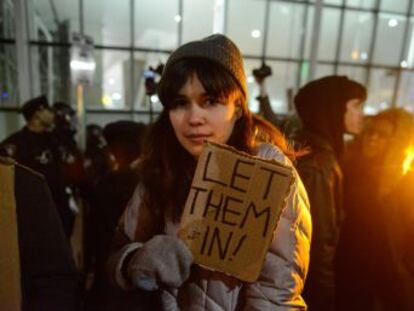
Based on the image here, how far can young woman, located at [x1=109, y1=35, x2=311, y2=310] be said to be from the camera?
1.04 m

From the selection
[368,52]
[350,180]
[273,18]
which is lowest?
[350,180]

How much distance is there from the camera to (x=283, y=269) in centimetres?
104

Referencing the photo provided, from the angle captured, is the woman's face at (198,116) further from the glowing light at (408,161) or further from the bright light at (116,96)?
the bright light at (116,96)

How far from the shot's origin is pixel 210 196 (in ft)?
3.45

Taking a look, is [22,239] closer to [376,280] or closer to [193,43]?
[193,43]

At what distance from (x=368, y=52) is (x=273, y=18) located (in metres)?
3.15

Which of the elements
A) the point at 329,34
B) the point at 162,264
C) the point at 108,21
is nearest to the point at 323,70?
the point at 329,34

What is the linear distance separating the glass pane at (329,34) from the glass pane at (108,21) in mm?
5305

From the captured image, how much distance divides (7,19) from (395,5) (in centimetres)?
1060

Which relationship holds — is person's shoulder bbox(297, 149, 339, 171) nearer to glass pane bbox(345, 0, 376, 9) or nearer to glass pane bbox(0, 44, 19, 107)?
glass pane bbox(0, 44, 19, 107)

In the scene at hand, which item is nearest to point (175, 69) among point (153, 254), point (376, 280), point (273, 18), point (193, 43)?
point (193, 43)

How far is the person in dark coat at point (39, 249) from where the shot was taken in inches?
40.0

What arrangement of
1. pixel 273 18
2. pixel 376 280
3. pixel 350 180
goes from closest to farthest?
pixel 376 280 → pixel 350 180 → pixel 273 18

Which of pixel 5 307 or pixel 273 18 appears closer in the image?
pixel 5 307
